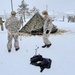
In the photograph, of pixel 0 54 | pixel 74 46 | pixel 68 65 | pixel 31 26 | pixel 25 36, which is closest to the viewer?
pixel 68 65

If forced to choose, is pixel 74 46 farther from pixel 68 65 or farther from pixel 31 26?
pixel 31 26

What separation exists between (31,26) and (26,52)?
227 inches

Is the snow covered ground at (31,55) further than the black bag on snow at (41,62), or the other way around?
the black bag on snow at (41,62)

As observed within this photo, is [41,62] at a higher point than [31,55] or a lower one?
higher

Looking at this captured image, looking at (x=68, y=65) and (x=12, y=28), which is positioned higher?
(x=12, y=28)

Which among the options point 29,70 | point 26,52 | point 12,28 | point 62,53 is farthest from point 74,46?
point 29,70

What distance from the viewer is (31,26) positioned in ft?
49.6

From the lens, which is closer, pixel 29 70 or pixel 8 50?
pixel 29 70

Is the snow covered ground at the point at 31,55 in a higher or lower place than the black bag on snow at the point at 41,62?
lower

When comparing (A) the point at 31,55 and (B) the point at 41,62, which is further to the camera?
(A) the point at 31,55

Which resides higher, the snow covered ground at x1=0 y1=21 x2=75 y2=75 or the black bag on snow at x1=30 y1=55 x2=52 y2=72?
the black bag on snow at x1=30 y1=55 x2=52 y2=72

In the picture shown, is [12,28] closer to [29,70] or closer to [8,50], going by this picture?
[8,50]

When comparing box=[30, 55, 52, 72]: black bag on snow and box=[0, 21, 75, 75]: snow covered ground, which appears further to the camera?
box=[30, 55, 52, 72]: black bag on snow

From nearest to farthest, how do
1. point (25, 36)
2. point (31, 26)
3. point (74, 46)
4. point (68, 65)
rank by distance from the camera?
point (68, 65) → point (74, 46) → point (25, 36) → point (31, 26)
